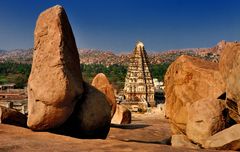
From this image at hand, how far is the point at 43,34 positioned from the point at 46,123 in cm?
223

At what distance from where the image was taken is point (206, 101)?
8688 millimetres

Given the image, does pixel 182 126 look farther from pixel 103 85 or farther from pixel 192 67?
pixel 103 85

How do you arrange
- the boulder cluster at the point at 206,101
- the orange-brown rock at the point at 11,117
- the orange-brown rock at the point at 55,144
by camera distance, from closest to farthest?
the orange-brown rock at the point at 55,144
the boulder cluster at the point at 206,101
the orange-brown rock at the point at 11,117

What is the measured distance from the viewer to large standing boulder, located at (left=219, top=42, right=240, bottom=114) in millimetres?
7961

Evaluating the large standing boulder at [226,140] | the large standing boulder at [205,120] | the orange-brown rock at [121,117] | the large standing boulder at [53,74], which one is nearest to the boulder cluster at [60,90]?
the large standing boulder at [53,74]

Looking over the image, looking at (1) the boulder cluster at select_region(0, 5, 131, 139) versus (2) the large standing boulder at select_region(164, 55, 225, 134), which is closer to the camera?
(1) the boulder cluster at select_region(0, 5, 131, 139)

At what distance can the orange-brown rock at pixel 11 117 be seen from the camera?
381 inches

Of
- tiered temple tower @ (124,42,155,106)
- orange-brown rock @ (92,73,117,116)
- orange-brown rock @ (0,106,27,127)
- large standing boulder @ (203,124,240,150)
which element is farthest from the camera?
tiered temple tower @ (124,42,155,106)

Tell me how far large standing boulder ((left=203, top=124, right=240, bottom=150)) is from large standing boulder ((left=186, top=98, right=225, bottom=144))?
536 mm

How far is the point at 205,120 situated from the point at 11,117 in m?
4.99

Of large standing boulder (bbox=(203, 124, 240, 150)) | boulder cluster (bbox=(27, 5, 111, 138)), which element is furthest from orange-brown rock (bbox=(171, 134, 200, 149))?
boulder cluster (bbox=(27, 5, 111, 138))

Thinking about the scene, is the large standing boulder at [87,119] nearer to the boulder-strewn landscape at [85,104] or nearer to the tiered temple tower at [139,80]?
the boulder-strewn landscape at [85,104]

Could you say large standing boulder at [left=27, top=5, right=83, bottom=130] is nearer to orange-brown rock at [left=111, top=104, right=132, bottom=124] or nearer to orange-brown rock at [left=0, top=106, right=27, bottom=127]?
orange-brown rock at [left=0, top=106, right=27, bottom=127]

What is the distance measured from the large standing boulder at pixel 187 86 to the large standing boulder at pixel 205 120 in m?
0.70
